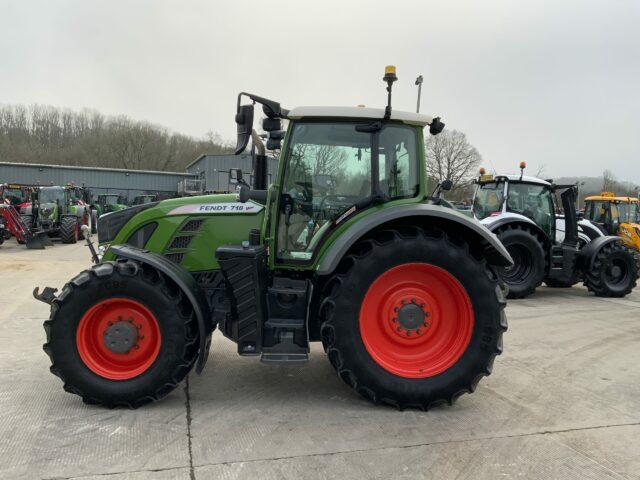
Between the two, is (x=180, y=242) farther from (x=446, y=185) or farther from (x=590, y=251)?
(x=590, y=251)

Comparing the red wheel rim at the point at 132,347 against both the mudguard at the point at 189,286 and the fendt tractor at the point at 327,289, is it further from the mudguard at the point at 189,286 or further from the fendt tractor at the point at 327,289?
the mudguard at the point at 189,286

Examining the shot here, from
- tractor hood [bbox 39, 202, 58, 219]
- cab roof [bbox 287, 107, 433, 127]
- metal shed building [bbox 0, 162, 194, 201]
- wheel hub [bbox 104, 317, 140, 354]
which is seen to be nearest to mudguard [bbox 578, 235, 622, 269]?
cab roof [bbox 287, 107, 433, 127]

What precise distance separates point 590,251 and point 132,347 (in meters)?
8.36

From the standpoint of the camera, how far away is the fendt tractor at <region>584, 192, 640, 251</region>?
12.6m

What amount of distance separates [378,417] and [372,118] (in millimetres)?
2168

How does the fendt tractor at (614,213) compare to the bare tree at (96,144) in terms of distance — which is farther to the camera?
the bare tree at (96,144)

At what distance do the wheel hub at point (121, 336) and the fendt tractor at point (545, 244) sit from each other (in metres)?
6.59

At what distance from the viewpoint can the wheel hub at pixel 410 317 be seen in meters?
3.68

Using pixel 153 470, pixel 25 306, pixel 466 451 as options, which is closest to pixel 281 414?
pixel 153 470

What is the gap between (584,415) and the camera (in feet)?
11.9

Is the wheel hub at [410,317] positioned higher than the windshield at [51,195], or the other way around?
the windshield at [51,195]

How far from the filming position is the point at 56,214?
1758cm

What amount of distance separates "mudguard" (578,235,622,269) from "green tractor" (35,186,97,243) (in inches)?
610

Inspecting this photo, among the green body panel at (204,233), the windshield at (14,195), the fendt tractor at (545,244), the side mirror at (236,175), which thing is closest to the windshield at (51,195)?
the windshield at (14,195)
